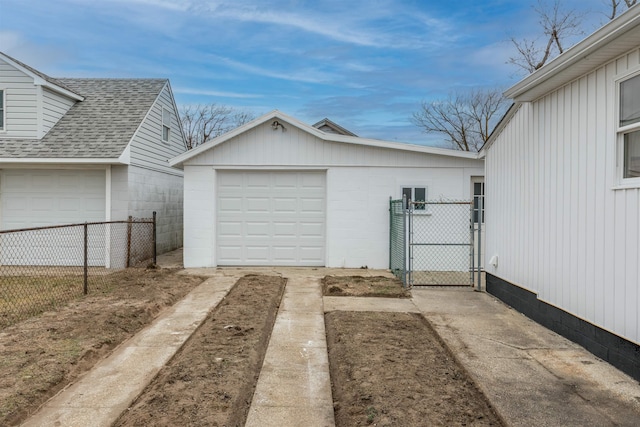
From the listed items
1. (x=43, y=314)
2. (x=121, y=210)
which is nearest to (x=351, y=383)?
(x=43, y=314)

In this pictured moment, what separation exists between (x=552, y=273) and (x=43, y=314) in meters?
6.95

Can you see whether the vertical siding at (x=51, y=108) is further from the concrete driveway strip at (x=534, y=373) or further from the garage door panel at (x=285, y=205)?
the concrete driveway strip at (x=534, y=373)

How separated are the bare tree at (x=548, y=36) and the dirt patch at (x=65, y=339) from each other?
58.8ft

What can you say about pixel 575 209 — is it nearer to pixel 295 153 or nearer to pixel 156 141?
pixel 295 153

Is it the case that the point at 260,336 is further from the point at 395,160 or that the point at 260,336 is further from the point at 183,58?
the point at 183,58

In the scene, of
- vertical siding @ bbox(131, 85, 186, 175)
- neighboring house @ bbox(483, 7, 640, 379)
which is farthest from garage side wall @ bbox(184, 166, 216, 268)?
neighboring house @ bbox(483, 7, 640, 379)

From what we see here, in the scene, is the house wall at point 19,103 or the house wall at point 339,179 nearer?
the house wall at point 339,179

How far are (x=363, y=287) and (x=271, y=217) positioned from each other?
3.51m

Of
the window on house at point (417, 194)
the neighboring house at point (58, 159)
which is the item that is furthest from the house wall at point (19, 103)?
the window on house at point (417, 194)

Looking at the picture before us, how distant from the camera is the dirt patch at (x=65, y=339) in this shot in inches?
143

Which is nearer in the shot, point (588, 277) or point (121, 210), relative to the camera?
point (588, 277)

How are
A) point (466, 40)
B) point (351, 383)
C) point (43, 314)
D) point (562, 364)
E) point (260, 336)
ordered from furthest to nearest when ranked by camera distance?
point (466, 40) → point (43, 314) → point (260, 336) → point (562, 364) → point (351, 383)

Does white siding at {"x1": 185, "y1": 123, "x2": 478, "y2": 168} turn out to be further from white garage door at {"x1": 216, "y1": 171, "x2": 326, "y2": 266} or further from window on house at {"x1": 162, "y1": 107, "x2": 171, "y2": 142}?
window on house at {"x1": 162, "y1": 107, "x2": 171, "y2": 142}

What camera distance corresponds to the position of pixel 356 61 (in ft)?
78.5
